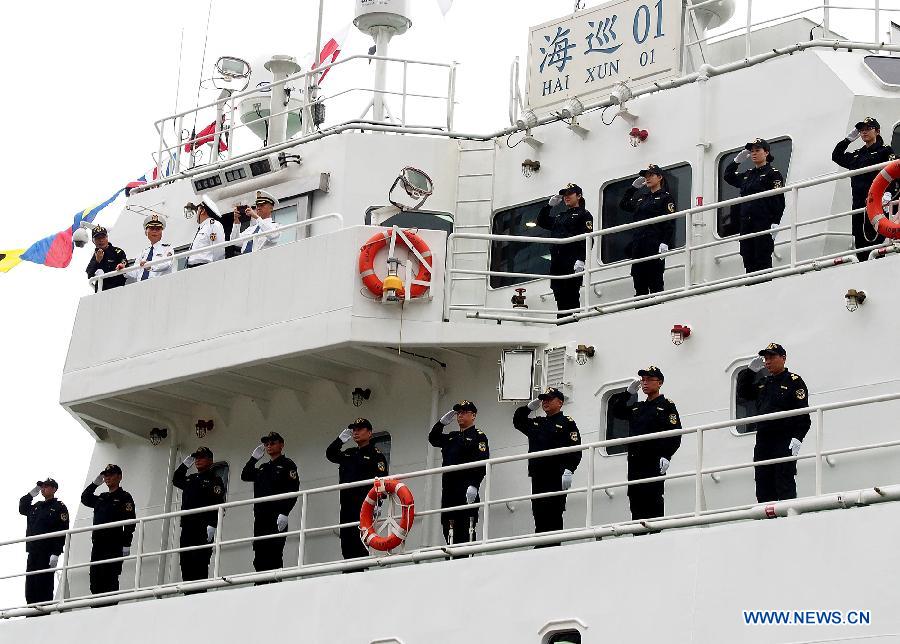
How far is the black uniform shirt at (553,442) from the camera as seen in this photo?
15.1 metres

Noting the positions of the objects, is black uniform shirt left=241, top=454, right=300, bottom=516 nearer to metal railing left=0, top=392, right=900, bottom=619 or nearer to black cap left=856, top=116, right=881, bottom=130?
metal railing left=0, top=392, right=900, bottom=619

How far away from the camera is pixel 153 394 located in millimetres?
18406

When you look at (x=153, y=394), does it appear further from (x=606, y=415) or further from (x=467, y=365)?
(x=606, y=415)

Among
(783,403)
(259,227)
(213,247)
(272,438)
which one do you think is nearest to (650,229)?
(783,403)

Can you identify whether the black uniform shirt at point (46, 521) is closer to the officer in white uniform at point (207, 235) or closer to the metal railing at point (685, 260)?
the officer in white uniform at point (207, 235)

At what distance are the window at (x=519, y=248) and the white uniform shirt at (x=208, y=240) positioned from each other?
280cm

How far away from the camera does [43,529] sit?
61.8ft

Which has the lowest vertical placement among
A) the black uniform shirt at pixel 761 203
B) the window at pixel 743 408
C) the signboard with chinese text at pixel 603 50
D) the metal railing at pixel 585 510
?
the metal railing at pixel 585 510

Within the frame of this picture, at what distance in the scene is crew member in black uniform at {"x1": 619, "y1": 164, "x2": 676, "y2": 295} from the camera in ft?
53.4

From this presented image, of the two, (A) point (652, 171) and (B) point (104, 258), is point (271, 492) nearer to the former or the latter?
(B) point (104, 258)

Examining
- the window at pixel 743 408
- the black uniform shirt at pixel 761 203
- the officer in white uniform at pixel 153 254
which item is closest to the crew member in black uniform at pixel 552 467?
the window at pixel 743 408

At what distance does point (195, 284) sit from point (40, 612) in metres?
3.66

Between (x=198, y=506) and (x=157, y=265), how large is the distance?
261 cm

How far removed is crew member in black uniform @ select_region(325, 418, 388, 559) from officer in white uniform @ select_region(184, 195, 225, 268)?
107 inches
